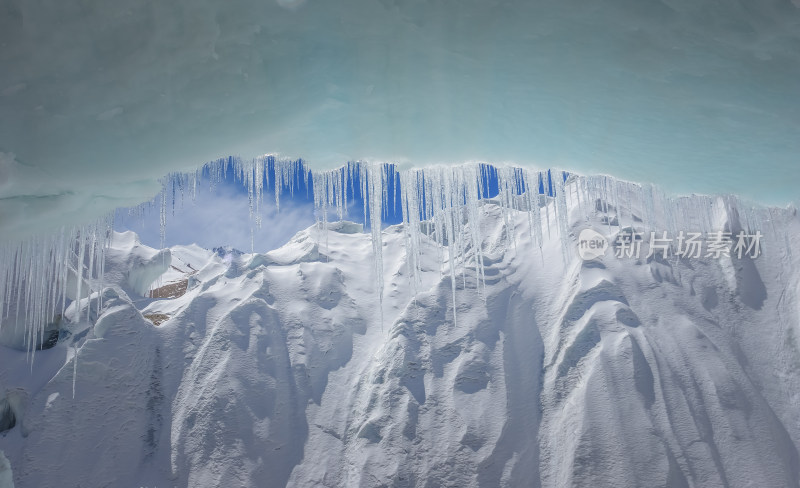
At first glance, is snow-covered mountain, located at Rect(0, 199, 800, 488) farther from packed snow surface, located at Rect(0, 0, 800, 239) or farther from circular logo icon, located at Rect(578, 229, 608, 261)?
packed snow surface, located at Rect(0, 0, 800, 239)


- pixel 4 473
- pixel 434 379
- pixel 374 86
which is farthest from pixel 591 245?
pixel 4 473

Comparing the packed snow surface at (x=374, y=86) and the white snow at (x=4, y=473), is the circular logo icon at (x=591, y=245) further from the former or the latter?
the white snow at (x=4, y=473)

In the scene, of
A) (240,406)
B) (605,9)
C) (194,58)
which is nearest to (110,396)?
(240,406)

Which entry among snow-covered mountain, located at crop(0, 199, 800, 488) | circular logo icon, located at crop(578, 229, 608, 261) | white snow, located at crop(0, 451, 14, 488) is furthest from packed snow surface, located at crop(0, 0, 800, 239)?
circular logo icon, located at crop(578, 229, 608, 261)

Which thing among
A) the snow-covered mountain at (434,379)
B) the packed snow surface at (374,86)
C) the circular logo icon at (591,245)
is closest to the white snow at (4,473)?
the packed snow surface at (374,86)

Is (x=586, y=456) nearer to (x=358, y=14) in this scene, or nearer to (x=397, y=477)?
(x=397, y=477)

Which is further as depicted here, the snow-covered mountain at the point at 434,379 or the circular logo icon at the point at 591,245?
the circular logo icon at the point at 591,245

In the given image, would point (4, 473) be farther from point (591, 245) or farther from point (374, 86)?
point (591, 245)
